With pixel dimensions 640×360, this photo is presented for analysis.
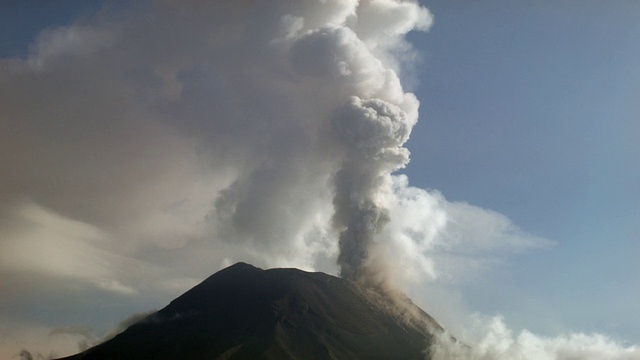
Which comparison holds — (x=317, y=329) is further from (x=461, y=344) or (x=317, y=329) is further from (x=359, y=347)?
(x=461, y=344)

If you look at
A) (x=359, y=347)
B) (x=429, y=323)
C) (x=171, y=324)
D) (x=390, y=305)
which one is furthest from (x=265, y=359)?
(x=429, y=323)

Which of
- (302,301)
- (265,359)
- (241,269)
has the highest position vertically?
(241,269)

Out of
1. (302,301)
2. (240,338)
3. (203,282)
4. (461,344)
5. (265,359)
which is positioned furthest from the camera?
(203,282)

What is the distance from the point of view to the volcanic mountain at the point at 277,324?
146 meters

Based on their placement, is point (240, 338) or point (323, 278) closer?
point (240, 338)

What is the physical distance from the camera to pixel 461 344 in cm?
17750

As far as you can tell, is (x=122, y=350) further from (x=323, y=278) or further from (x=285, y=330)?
(x=323, y=278)

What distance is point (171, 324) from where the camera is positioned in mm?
167125

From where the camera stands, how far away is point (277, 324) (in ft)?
504

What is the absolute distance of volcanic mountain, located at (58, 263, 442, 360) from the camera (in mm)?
146375

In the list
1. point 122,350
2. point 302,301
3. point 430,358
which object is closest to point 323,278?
point 302,301

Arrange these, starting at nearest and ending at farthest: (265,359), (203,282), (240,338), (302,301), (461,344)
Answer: (265,359), (240,338), (302,301), (461,344), (203,282)

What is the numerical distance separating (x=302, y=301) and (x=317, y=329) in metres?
12.1

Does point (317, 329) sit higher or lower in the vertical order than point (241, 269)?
lower
